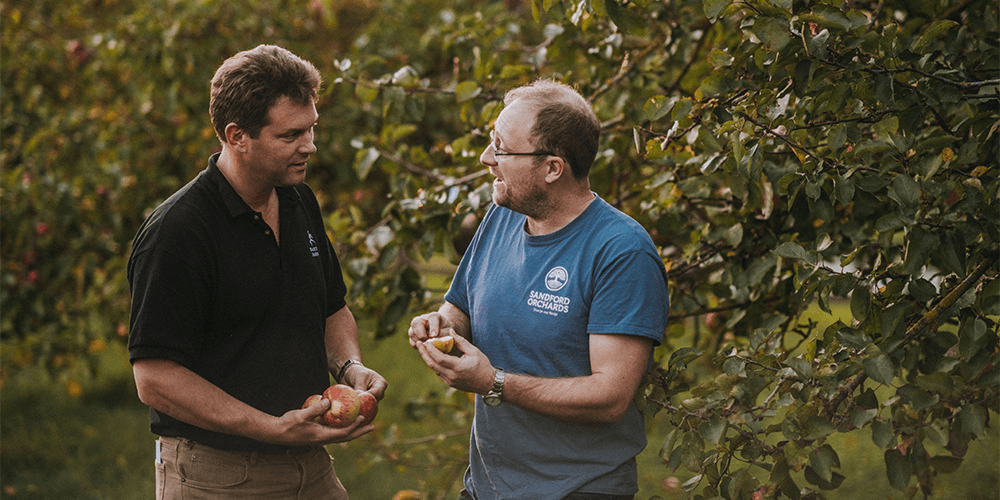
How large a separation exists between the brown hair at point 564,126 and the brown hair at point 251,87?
640 millimetres

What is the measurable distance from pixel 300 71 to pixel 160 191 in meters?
4.20

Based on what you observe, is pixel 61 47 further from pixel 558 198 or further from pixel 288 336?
pixel 558 198

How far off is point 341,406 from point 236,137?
0.80 m

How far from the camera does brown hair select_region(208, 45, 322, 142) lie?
2.18 metres

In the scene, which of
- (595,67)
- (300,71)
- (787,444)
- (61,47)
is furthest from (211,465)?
(61,47)

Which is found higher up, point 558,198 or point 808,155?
point 558,198

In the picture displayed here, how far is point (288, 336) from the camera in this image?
2.34 meters

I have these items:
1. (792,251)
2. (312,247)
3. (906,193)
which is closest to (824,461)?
(792,251)

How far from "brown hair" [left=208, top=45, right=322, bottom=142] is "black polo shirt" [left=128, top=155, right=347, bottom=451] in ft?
0.61

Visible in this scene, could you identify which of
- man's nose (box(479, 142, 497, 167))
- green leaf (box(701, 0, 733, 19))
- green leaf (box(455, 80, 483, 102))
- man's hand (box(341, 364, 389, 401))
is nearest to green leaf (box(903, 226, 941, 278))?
green leaf (box(701, 0, 733, 19))

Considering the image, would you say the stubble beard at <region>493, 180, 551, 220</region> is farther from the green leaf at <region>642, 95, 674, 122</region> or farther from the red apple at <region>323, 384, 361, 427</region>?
the red apple at <region>323, 384, 361, 427</region>

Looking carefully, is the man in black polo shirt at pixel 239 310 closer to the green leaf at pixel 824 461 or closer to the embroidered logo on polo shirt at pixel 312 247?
the embroidered logo on polo shirt at pixel 312 247

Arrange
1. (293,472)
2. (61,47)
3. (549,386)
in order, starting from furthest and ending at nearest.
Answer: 1. (61,47)
2. (293,472)
3. (549,386)

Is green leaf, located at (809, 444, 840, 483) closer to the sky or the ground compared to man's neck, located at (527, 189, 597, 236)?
closer to the ground
